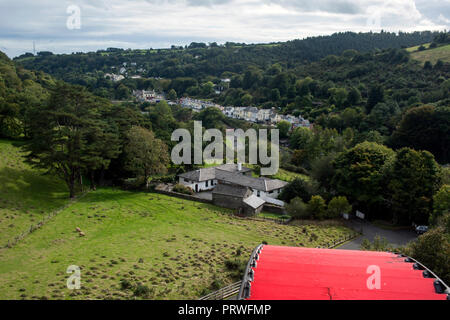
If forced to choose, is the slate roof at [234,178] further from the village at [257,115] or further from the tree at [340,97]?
the tree at [340,97]

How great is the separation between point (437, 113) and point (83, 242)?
191 ft

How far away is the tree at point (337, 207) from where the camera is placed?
1452 inches

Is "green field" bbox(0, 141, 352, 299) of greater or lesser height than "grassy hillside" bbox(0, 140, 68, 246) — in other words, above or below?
below

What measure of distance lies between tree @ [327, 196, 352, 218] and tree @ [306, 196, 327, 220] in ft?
2.15

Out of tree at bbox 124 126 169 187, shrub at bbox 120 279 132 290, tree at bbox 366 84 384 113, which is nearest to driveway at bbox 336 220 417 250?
shrub at bbox 120 279 132 290

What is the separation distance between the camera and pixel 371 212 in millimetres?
39938

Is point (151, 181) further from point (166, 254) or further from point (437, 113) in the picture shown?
point (437, 113)

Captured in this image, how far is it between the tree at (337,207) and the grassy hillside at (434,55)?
85.5 m

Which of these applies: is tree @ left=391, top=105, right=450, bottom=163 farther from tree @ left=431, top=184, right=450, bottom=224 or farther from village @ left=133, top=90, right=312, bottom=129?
tree @ left=431, top=184, right=450, bottom=224

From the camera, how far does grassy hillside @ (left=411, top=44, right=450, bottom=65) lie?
10250 centimetres

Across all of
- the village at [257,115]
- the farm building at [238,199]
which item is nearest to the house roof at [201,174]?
the farm building at [238,199]

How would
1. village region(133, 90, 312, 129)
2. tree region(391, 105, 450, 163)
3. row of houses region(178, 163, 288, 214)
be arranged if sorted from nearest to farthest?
row of houses region(178, 163, 288, 214)
tree region(391, 105, 450, 163)
village region(133, 90, 312, 129)
